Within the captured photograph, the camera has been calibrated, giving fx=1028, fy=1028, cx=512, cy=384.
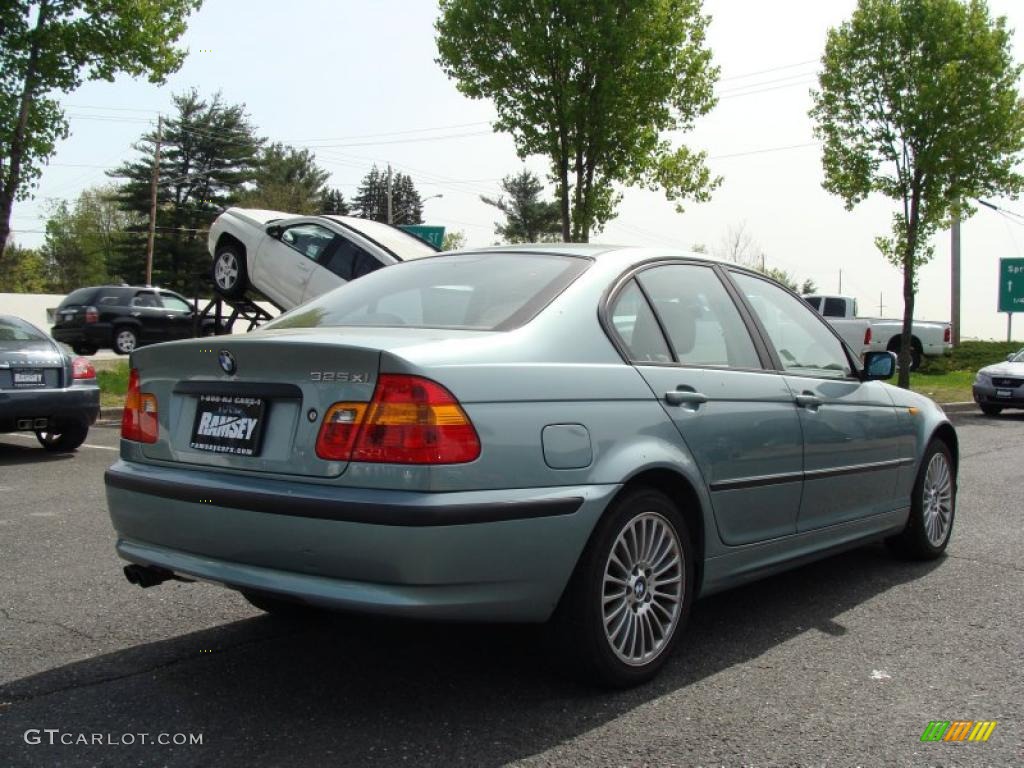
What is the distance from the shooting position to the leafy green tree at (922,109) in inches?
755

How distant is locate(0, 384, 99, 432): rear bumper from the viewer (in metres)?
9.12

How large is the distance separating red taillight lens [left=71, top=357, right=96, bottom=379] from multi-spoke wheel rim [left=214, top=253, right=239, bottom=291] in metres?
3.78

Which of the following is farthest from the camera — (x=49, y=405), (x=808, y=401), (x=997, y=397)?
(x=997, y=397)

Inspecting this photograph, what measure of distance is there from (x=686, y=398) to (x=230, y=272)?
11001 millimetres

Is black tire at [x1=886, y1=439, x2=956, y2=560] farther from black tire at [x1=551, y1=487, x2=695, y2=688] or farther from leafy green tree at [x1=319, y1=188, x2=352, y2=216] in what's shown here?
leafy green tree at [x1=319, y1=188, x2=352, y2=216]

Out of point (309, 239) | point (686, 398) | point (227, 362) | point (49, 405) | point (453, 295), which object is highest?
point (309, 239)

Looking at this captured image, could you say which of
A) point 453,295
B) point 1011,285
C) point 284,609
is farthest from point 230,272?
point 1011,285

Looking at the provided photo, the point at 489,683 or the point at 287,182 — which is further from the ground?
the point at 287,182

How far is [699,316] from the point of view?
13.7 ft

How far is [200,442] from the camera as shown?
3.46 metres

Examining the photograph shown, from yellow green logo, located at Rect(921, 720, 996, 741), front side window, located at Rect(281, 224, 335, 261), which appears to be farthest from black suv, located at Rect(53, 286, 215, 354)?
yellow green logo, located at Rect(921, 720, 996, 741)

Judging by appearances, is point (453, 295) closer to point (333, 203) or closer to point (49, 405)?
point (49, 405)

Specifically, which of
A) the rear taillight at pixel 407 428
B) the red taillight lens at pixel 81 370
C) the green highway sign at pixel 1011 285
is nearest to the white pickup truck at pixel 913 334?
the green highway sign at pixel 1011 285

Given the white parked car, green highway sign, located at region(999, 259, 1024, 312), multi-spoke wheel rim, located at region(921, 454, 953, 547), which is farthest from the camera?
green highway sign, located at region(999, 259, 1024, 312)
